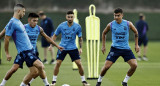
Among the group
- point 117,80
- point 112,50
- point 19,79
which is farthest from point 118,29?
point 19,79

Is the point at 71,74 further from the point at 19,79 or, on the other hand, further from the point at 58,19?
the point at 58,19

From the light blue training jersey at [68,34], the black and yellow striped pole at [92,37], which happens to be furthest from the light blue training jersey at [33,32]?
the black and yellow striped pole at [92,37]

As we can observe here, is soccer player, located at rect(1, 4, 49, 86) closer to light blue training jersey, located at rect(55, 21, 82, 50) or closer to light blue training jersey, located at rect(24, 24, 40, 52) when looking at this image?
light blue training jersey, located at rect(24, 24, 40, 52)

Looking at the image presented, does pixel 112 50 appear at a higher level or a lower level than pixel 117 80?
higher

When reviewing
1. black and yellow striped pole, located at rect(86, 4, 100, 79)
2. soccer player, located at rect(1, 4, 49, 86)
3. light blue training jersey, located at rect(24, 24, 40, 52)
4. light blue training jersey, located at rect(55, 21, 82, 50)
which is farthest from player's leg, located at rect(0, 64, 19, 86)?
black and yellow striped pole, located at rect(86, 4, 100, 79)

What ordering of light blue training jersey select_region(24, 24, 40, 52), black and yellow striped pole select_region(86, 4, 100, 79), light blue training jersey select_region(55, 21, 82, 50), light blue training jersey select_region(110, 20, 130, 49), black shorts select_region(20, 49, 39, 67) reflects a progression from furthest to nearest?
black and yellow striped pole select_region(86, 4, 100, 79) < light blue training jersey select_region(55, 21, 82, 50) < light blue training jersey select_region(110, 20, 130, 49) < light blue training jersey select_region(24, 24, 40, 52) < black shorts select_region(20, 49, 39, 67)

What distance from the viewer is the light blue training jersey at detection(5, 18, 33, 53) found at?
8.63 meters

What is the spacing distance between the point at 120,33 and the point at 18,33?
9.72 ft

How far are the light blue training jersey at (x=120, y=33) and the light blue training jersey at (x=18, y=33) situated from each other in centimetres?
262

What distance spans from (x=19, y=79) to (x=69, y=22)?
2730mm

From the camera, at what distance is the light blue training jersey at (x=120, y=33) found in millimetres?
10438

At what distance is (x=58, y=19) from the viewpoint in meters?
39.0

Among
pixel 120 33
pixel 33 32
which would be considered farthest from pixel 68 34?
pixel 120 33

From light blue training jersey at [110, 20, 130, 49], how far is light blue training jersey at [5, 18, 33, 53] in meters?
2.62
